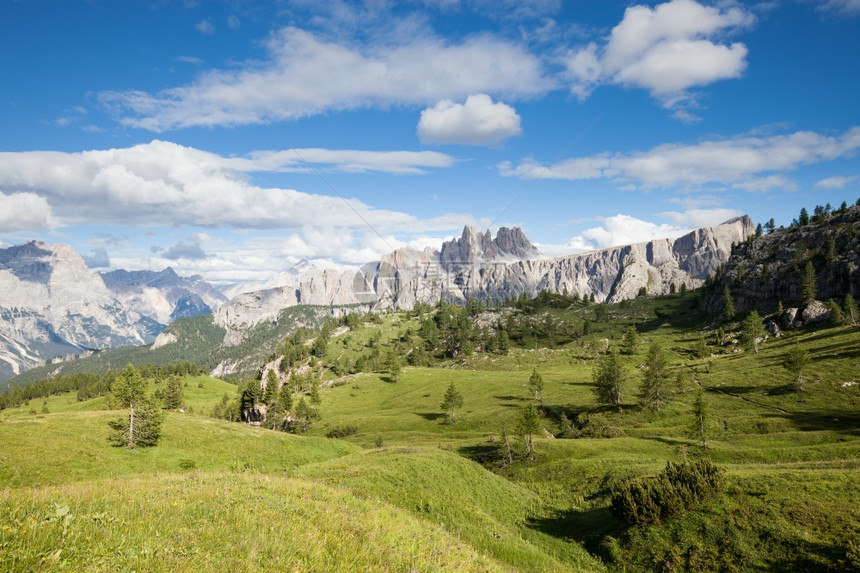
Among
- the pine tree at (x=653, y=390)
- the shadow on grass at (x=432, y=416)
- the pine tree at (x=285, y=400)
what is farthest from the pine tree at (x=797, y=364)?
the pine tree at (x=285, y=400)

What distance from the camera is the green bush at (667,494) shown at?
27844mm

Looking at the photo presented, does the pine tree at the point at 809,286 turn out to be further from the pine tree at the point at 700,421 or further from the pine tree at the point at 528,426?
the pine tree at the point at 528,426

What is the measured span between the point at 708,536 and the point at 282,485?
27.4 m

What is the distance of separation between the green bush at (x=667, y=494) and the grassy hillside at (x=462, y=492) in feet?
2.73

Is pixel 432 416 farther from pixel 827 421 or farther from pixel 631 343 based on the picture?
pixel 631 343

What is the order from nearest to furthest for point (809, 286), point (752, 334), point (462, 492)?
1. point (462, 492)
2. point (752, 334)
3. point (809, 286)

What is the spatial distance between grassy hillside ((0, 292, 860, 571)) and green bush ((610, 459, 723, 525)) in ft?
2.73

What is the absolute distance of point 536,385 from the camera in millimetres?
100188

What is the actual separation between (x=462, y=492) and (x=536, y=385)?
71.1 metres

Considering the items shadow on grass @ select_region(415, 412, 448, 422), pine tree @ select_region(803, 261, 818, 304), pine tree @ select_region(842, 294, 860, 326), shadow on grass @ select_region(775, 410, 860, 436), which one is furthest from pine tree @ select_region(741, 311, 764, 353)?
shadow on grass @ select_region(415, 412, 448, 422)

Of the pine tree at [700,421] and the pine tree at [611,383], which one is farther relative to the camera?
the pine tree at [611,383]

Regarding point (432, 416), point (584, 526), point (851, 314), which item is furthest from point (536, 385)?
point (851, 314)

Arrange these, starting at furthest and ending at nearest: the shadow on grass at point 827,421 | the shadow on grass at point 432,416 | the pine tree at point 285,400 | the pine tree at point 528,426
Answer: the pine tree at point 285,400 → the shadow on grass at point 432,416 → the pine tree at point 528,426 → the shadow on grass at point 827,421

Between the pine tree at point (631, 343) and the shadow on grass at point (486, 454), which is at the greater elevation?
the pine tree at point (631, 343)
